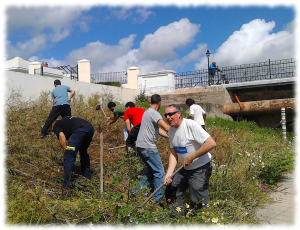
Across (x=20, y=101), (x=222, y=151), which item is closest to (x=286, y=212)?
(x=222, y=151)

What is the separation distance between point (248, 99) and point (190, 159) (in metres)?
11.6

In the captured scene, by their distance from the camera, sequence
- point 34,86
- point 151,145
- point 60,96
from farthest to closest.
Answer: point 34,86 → point 60,96 → point 151,145

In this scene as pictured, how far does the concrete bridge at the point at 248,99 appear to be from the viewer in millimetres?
12781

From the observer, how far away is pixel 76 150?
14.4ft

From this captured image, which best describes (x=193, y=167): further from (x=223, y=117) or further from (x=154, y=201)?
(x=223, y=117)

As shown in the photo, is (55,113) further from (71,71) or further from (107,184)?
(71,71)

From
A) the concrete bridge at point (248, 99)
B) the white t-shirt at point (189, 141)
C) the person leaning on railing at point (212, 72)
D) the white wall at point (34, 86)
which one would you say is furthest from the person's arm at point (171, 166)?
the person leaning on railing at point (212, 72)

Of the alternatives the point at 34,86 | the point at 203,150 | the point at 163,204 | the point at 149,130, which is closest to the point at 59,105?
the point at 34,86

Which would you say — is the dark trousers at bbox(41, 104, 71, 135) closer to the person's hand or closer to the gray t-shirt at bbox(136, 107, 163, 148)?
the gray t-shirt at bbox(136, 107, 163, 148)

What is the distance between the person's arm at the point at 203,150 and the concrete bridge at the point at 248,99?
10444 millimetres

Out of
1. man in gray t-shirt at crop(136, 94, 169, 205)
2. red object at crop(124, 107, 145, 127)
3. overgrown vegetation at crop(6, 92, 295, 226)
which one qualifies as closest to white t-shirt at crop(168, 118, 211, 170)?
overgrown vegetation at crop(6, 92, 295, 226)

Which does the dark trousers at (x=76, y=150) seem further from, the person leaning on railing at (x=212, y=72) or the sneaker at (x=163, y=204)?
the person leaning on railing at (x=212, y=72)

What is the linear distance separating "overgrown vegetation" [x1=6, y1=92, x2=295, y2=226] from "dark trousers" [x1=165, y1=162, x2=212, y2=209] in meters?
0.13

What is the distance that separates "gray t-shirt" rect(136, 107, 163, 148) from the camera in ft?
14.0
